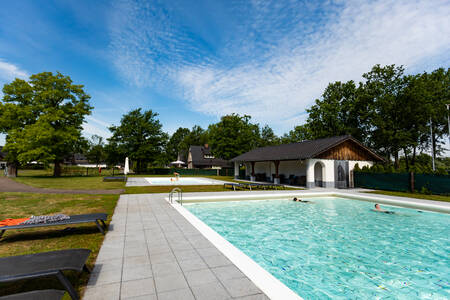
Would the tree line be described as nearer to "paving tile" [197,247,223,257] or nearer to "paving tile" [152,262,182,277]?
"paving tile" [197,247,223,257]

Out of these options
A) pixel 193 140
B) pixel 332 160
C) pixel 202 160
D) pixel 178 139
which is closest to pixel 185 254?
pixel 332 160

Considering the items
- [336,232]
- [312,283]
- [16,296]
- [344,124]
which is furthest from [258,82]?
[344,124]

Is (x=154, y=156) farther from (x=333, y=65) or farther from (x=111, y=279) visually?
(x=111, y=279)

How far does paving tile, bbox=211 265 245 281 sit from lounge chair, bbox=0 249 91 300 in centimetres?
206

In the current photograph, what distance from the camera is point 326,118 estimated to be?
41.2 m

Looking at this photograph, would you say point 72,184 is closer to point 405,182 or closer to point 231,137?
point 405,182

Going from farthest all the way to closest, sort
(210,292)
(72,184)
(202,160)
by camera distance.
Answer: (202,160) < (72,184) < (210,292)

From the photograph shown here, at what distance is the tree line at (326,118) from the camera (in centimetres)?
2892

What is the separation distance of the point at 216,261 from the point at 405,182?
63.8 ft

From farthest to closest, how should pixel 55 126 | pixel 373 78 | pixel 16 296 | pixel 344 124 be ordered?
pixel 344 124 < pixel 373 78 < pixel 55 126 < pixel 16 296

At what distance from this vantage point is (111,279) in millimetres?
3562

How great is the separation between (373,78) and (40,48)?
4439 cm

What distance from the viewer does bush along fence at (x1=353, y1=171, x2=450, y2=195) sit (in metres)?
15.4

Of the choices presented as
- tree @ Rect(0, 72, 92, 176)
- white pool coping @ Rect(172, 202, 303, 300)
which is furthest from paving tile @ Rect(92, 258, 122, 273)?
tree @ Rect(0, 72, 92, 176)
